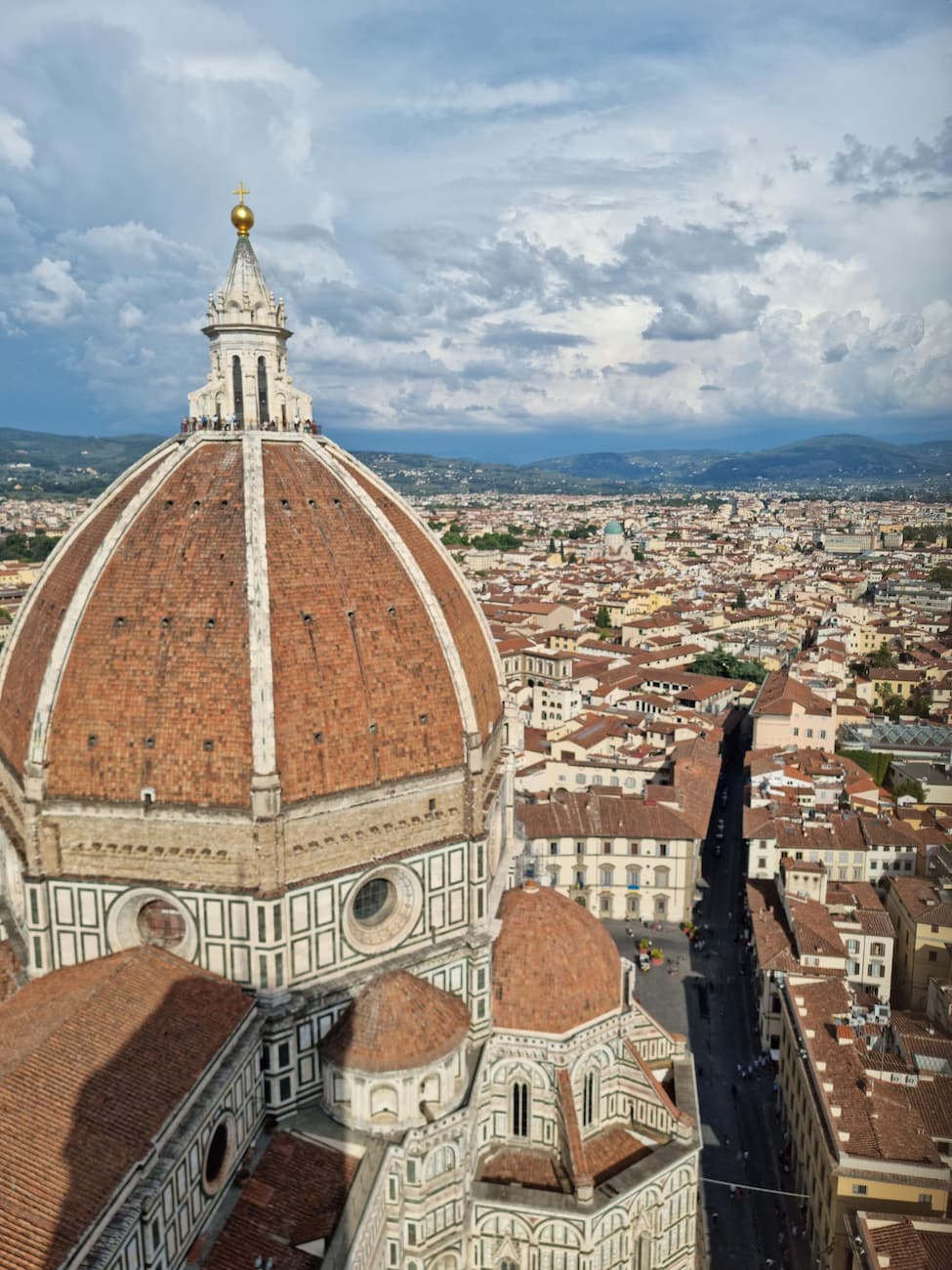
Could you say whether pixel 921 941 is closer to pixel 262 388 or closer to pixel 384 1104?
pixel 384 1104

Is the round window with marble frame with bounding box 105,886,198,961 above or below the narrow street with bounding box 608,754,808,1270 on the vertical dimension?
above

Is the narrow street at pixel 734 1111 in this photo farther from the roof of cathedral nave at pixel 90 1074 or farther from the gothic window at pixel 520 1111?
the roof of cathedral nave at pixel 90 1074

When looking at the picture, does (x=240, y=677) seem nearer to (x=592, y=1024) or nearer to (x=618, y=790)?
(x=592, y=1024)

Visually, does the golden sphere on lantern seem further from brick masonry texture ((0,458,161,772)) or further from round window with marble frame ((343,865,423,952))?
round window with marble frame ((343,865,423,952))

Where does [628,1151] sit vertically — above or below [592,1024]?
below

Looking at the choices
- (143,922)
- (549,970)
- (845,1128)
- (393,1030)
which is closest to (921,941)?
(845,1128)

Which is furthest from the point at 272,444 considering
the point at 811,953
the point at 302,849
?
the point at 811,953

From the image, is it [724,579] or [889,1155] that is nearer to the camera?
[889,1155]

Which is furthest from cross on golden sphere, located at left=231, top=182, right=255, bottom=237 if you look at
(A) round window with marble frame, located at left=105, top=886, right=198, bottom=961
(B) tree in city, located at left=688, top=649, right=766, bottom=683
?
(B) tree in city, located at left=688, top=649, right=766, bottom=683
